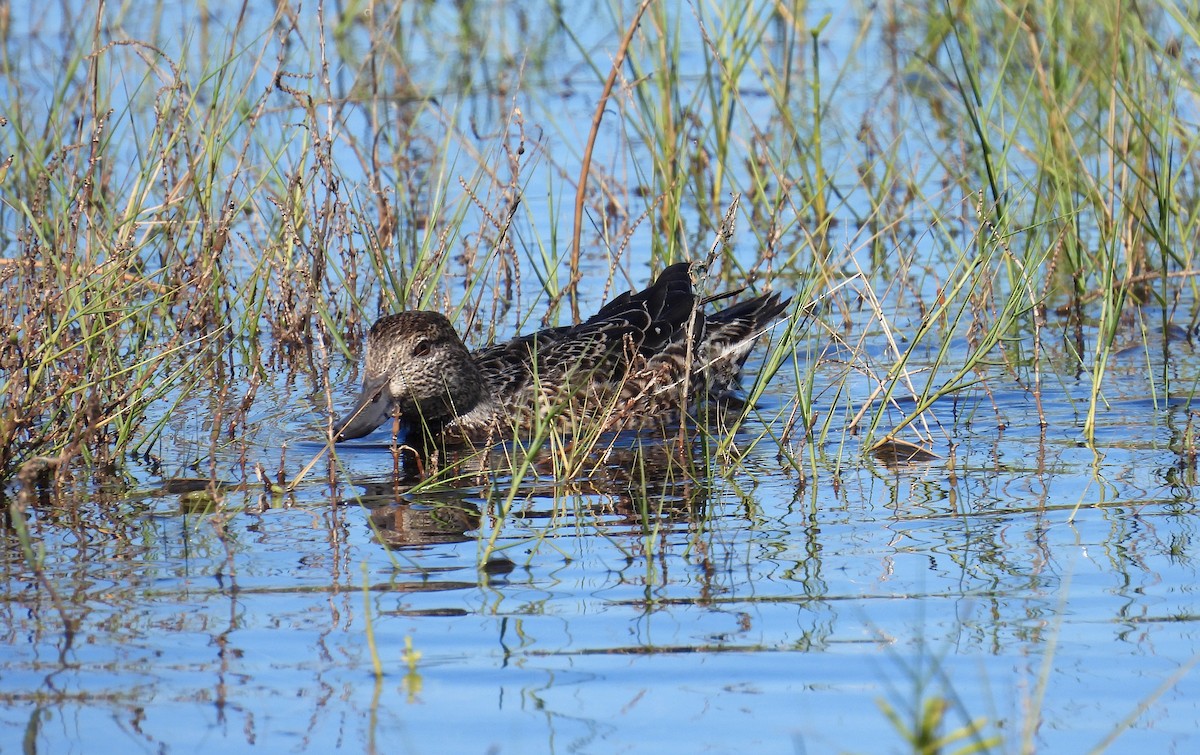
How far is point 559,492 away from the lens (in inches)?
229

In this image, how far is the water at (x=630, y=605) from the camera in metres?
3.82

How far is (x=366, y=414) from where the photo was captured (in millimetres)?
A: 6586

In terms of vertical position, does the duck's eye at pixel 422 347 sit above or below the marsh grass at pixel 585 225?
below

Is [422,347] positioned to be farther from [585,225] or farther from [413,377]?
[585,225]

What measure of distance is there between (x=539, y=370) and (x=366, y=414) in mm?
847

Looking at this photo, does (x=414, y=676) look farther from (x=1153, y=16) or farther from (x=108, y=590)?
(x=1153, y=16)

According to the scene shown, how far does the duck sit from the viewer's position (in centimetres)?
675

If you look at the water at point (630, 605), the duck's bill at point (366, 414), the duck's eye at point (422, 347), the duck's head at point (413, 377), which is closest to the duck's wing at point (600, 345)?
the duck's head at point (413, 377)

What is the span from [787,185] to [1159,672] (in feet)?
13.9

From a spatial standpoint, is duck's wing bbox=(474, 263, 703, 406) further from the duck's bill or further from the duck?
the duck's bill

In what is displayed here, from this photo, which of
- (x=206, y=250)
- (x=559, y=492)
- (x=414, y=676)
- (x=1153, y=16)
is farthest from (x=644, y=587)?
(x=1153, y=16)

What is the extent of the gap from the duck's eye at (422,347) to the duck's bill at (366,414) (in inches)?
8.8

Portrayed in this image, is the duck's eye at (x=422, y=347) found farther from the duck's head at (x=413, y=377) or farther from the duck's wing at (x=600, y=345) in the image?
the duck's wing at (x=600, y=345)

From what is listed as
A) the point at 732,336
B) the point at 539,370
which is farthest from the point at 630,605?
the point at 732,336
